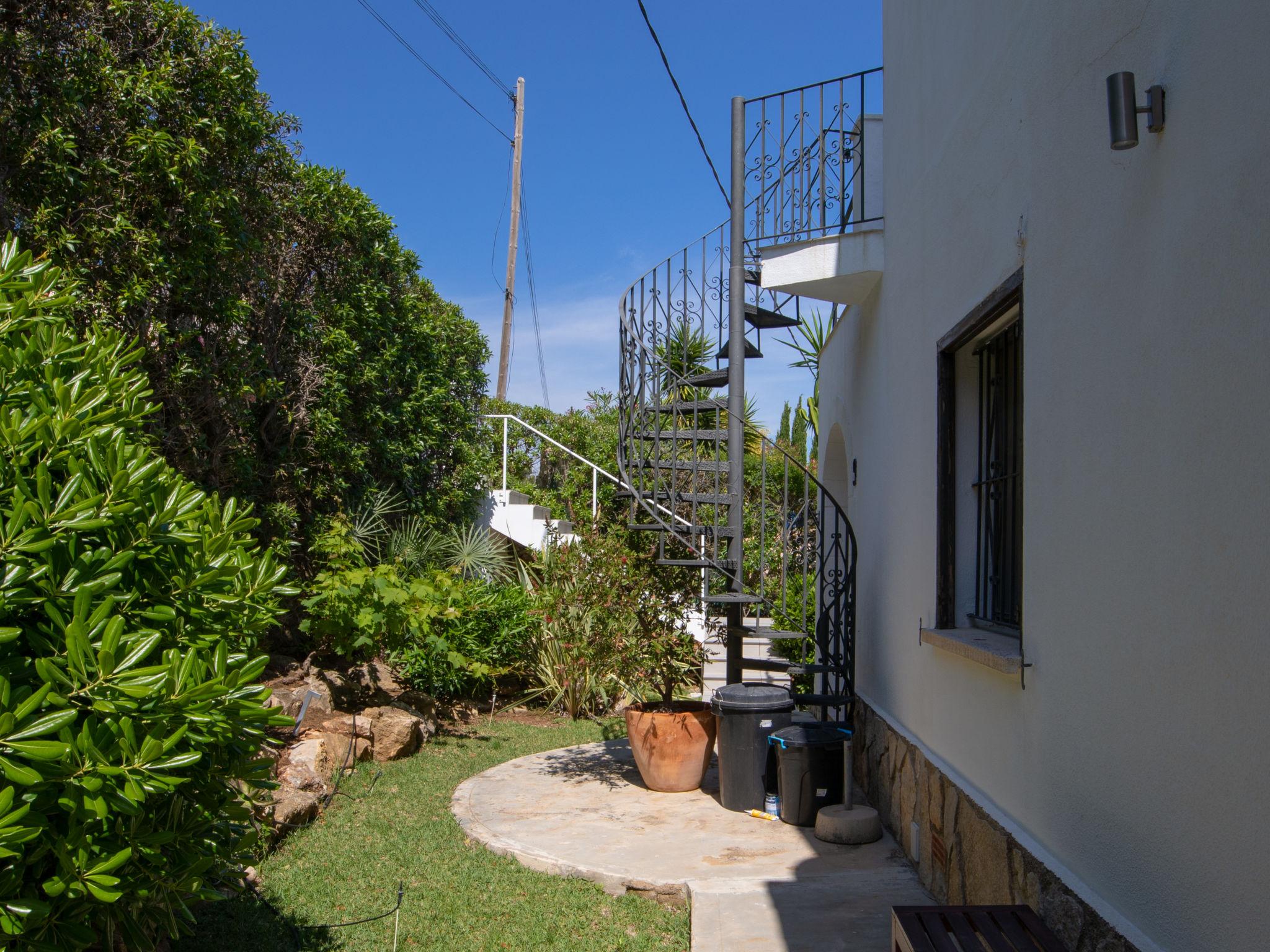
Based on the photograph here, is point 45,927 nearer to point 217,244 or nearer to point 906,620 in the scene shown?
point 906,620

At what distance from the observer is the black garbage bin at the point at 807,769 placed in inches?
205

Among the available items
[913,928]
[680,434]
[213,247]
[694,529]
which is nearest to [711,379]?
[680,434]

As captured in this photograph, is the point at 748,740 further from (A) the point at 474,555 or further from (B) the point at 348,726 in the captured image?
(A) the point at 474,555

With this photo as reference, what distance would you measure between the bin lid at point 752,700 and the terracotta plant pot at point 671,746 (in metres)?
0.38

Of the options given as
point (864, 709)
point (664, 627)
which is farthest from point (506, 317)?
point (864, 709)

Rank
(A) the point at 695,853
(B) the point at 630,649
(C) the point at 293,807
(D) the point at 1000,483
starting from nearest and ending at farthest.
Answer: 1. (D) the point at 1000,483
2. (A) the point at 695,853
3. (C) the point at 293,807
4. (B) the point at 630,649

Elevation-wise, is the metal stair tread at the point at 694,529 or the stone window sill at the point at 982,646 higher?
the metal stair tread at the point at 694,529

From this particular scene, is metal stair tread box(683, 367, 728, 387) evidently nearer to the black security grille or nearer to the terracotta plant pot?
the terracotta plant pot

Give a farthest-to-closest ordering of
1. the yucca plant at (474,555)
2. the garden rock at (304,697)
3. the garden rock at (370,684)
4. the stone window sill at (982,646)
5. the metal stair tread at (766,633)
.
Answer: the yucca plant at (474,555), the garden rock at (370,684), the garden rock at (304,697), the metal stair tread at (766,633), the stone window sill at (982,646)

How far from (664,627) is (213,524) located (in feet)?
15.9

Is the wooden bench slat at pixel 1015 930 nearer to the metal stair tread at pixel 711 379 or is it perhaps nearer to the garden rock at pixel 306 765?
the garden rock at pixel 306 765

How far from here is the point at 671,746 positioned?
19.6 ft

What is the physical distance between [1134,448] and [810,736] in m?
3.23

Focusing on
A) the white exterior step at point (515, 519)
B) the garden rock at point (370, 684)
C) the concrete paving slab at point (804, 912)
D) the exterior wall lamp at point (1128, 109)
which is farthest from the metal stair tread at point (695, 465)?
the white exterior step at point (515, 519)
